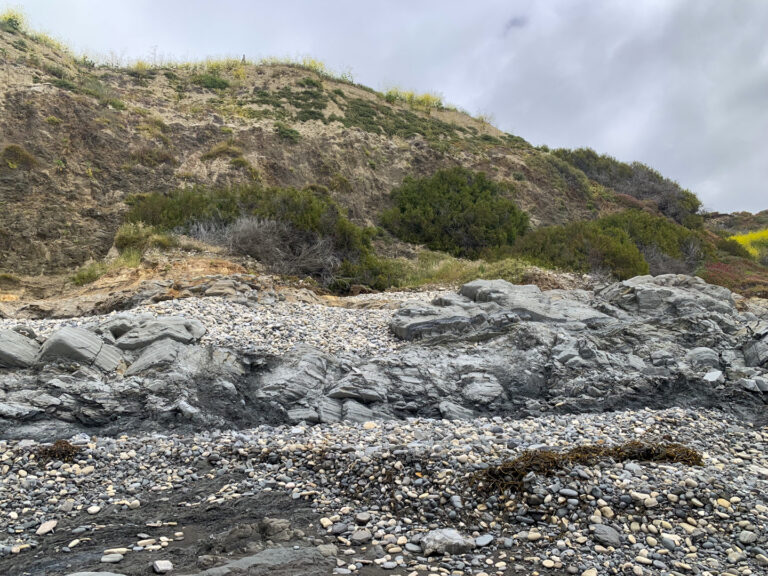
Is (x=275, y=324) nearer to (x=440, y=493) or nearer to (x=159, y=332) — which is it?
(x=159, y=332)

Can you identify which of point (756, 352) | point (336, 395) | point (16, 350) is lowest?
point (336, 395)

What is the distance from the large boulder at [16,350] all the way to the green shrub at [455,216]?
51.7 ft

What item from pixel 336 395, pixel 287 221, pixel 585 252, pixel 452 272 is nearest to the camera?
pixel 336 395

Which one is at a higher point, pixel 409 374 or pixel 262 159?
pixel 262 159

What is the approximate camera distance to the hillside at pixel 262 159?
16625 mm

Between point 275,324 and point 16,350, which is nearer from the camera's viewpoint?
point 16,350

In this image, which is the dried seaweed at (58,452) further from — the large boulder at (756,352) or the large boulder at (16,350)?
the large boulder at (756,352)

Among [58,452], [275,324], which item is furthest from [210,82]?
[58,452]

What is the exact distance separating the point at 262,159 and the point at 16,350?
58.6 feet

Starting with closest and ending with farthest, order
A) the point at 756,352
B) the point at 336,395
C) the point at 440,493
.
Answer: the point at 440,493, the point at 336,395, the point at 756,352

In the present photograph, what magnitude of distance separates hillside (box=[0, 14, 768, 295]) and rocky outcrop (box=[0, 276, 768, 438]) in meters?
7.00

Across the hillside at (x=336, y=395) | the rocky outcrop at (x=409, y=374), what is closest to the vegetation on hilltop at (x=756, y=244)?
the hillside at (x=336, y=395)

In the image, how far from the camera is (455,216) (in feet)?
71.7

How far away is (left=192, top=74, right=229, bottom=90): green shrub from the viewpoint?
1149 inches
